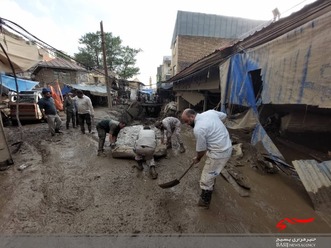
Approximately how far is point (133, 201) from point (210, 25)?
19371 millimetres

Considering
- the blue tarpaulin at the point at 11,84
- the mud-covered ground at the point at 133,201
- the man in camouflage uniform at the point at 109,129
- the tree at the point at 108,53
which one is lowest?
the mud-covered ground at the point at 133,201

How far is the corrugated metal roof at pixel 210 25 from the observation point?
17828 mm

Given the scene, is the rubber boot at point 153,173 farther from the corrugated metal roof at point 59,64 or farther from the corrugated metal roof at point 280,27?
the corrugated metal roof at point 59,64

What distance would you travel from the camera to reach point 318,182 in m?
3.09

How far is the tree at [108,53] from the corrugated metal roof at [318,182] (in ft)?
108

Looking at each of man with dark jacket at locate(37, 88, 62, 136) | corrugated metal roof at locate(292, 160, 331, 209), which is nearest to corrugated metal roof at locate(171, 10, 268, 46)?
man with dark jacket at locate(37, 88, 62, 136)

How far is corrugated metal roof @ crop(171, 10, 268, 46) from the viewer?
17.8 metres

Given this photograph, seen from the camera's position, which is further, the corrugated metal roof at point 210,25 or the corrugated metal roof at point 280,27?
the corrugated metal roof at point 210,25

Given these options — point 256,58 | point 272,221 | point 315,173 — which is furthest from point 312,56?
point 272,221

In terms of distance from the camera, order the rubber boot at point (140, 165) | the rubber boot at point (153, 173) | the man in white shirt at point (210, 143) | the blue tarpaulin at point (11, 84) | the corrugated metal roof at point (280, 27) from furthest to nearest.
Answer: the blue tarpaulin at point (11, 84), the rubber boot at point (140, 165), the rubber boot at point (153, 173), the corrugated metal roof at point (280, 27), the man in white shirt at point (210, 143)

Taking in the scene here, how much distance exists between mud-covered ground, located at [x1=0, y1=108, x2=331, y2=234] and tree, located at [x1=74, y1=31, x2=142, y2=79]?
99.4ft

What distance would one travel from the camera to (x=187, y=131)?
9.45m

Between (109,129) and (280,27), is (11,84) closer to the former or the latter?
(109,129)

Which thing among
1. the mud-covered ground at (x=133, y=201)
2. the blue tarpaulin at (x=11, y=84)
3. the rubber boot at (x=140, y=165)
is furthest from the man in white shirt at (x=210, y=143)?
the blue tarpaulin at (x=11, y=84)
